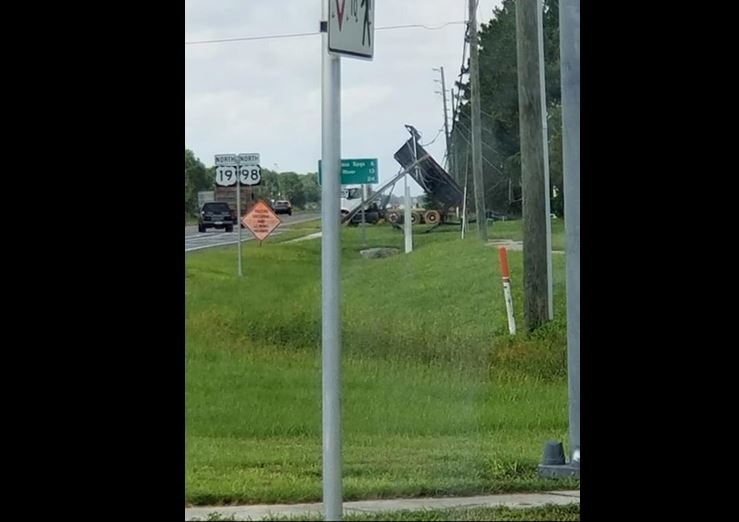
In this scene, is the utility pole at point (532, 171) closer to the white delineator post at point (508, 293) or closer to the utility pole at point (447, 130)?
the white delineator post at point (508, 293)

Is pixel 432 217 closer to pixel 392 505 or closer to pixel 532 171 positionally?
pixel 532 171

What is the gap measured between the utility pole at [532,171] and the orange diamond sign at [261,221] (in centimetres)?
171

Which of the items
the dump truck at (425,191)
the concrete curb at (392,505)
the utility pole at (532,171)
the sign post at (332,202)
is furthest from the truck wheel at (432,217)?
the sign post at (332,202)

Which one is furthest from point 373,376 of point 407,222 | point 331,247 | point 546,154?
point 331,247

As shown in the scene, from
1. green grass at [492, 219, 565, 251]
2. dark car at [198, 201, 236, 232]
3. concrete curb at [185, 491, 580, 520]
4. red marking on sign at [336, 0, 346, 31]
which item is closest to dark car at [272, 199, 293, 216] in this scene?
dark car at [198, 201, 236, 232]

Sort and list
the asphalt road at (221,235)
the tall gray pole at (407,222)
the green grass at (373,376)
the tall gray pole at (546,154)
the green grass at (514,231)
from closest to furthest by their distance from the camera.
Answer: the green grass at (373,376), the asphalt road at (221,235), the tall gray pole at (407,222), the tall gray pole at (546,154), the green grass at (514,231)

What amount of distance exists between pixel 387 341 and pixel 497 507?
4.16ft

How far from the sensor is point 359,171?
247 inches

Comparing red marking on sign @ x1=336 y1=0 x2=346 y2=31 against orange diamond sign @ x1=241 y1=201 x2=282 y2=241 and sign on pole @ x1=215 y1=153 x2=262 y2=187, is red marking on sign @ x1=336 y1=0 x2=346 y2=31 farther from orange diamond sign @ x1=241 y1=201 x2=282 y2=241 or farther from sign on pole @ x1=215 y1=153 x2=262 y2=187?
orange diamond sign @ x1=241 y1=201 x2=282 y2=241

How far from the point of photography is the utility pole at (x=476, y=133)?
653cm

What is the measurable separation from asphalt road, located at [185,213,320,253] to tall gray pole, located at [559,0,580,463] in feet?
5.00

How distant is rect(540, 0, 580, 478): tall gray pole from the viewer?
6.02 m
